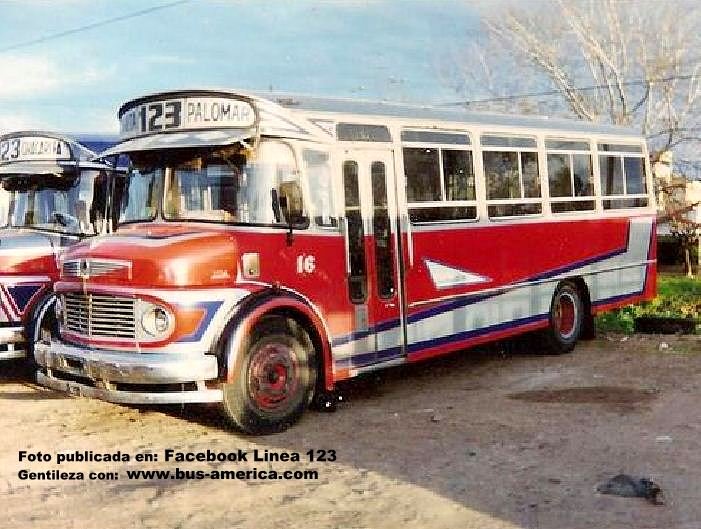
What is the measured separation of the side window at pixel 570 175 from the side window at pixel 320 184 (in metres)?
4.00

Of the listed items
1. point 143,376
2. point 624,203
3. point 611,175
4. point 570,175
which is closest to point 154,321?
point 143,376

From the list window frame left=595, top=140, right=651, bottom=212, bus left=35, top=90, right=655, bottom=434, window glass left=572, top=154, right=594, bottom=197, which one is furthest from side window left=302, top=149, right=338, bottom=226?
window frame left=595, top=140, right=651, bottom=212

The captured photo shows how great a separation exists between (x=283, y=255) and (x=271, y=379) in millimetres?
1041

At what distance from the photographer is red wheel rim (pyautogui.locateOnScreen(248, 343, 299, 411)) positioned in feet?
23.2

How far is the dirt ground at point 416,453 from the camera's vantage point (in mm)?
5242

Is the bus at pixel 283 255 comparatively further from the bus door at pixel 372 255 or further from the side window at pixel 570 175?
the side window at pixel 570 175

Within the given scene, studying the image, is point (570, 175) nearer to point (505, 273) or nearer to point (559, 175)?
point (559, 175)

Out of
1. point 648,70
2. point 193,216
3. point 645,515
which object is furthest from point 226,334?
point 648,70

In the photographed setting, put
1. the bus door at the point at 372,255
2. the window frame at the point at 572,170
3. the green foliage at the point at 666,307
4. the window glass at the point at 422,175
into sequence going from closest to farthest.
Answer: the bus door at the point at 372,255, the window glass at the point at 422,175, the window frame at the point at 572,170, the green foliage at the point at 666,307

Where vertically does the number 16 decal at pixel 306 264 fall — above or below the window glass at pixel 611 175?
below

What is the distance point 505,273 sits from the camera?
996cm

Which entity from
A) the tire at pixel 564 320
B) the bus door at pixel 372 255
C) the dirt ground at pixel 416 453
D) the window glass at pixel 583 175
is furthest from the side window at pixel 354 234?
the window glass at pixel 583 175

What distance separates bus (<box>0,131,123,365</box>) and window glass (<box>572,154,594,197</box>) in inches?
231

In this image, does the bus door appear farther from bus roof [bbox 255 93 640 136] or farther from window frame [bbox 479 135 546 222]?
window frame [bbox 479 135 546 222]
